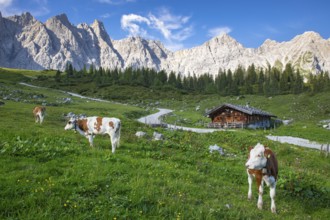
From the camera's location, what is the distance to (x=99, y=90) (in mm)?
122562

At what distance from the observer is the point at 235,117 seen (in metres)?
58.8

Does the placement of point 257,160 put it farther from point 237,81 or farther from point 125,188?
point 237,81

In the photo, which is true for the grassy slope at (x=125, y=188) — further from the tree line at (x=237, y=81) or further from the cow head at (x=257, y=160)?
the tree line at (x=237, y=81)

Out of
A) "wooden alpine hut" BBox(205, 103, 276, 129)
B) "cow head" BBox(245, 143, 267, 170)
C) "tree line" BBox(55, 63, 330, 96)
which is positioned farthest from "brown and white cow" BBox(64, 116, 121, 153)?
"tree line" BBox(55, 63, 330, 96)

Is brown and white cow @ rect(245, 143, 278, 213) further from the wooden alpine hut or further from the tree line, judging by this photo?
the tree line

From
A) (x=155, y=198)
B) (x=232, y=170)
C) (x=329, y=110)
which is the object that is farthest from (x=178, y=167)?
(x=329, y=110)

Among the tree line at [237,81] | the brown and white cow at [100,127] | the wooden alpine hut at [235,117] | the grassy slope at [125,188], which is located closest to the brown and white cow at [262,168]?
the grassy slope at [125,188]

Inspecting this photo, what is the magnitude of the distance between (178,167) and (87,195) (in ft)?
19.6

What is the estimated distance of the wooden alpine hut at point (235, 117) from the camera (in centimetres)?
5606

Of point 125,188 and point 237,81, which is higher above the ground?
point 237,81

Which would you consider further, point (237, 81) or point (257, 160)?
point (237, 81)

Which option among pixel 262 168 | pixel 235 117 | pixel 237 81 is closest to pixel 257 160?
pixel 262 168

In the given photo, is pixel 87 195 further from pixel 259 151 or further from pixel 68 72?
pixel 68 72

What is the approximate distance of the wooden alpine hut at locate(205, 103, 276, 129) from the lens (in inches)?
2207
